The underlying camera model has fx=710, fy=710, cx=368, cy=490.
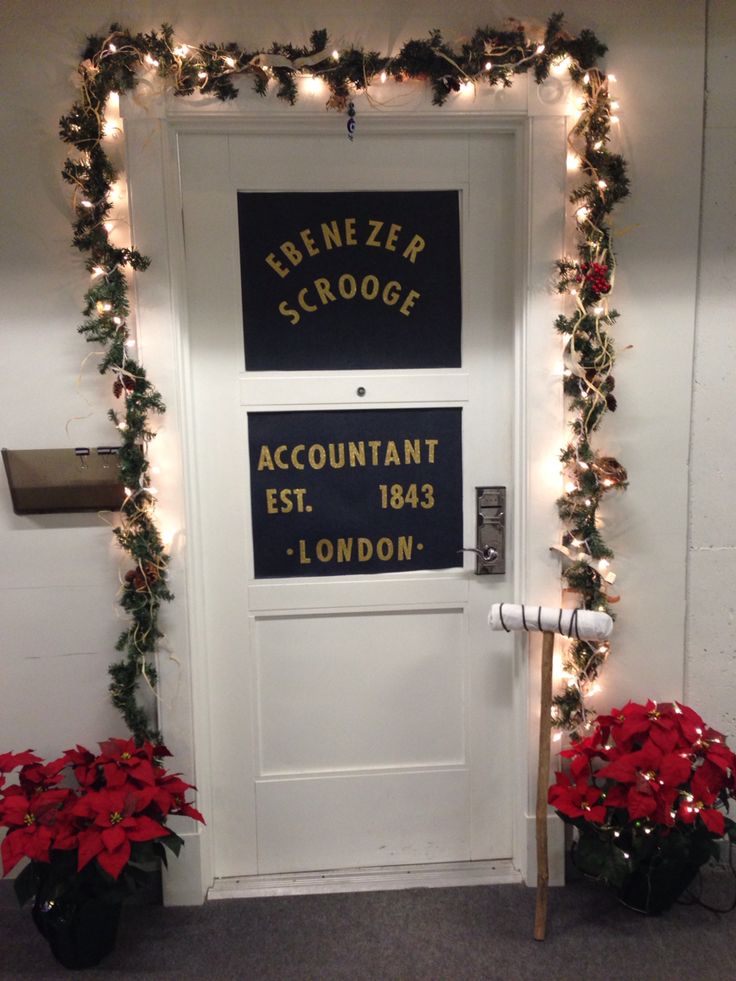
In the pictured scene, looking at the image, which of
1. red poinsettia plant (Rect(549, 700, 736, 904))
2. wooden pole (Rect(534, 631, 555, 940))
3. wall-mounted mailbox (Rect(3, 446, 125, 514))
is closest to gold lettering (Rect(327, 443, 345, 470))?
wall-mounted mailbox (Rect(3, 446, 125, 514))

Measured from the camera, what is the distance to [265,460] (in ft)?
6.92

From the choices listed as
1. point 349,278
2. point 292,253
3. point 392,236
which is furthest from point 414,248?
point 292,253

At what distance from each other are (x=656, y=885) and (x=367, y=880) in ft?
2.75

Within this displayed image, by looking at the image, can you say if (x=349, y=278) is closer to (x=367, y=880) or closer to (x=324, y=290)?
(x=324, y=290)

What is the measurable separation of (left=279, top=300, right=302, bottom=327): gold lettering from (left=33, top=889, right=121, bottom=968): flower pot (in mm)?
1638

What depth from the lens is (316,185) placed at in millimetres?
2012

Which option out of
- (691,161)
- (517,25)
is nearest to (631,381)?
(691,161)

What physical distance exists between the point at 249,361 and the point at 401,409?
18.4 inches

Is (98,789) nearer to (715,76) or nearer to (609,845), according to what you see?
(609,845)

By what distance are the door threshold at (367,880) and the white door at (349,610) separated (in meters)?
0.03

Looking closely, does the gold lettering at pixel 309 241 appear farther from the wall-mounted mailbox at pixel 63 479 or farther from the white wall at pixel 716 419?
the white wall at pixel 716 419

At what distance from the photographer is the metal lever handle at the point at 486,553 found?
2.15m

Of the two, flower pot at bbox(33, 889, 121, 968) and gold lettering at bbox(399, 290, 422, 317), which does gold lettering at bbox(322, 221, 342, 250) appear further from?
flower pot at bbox(33, 889, 121, 968)

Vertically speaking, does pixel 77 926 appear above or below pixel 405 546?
below
